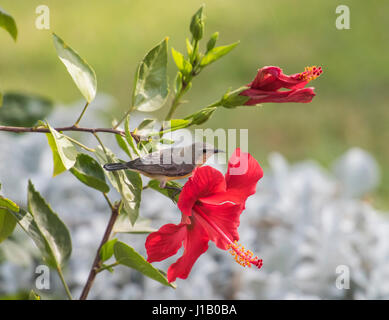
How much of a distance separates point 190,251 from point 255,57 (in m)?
3.51

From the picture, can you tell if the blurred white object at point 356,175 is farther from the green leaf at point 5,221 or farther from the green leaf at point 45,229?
the green leaf at point 5,221

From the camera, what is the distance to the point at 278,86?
833mm

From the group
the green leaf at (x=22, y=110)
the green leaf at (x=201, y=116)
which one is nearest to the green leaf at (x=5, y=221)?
the green leaf at (x=22, y=110)

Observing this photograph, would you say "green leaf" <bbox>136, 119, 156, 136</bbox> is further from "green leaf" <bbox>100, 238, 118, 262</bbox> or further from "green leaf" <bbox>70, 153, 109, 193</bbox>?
"green leaf" <bbox>100, 238, 118, 262</bbox>

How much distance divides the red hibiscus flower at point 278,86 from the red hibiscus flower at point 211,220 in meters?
0.11

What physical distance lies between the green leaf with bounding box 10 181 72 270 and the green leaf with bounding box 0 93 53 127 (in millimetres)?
258

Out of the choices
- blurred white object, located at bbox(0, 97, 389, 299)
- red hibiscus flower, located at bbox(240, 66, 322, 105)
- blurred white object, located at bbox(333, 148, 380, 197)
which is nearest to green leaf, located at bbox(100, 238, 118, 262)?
red hibiscus flower, located at bbox(240, 66, 322, 105)

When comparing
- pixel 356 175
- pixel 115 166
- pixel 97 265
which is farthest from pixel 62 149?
pixel 356 175

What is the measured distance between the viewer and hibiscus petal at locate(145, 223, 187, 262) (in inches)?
30.4

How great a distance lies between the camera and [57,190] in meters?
1.93

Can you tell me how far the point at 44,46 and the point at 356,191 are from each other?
2.92m

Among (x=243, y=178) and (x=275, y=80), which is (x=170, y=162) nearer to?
(x=243, y=178)

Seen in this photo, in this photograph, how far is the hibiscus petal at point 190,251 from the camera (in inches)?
31.6
